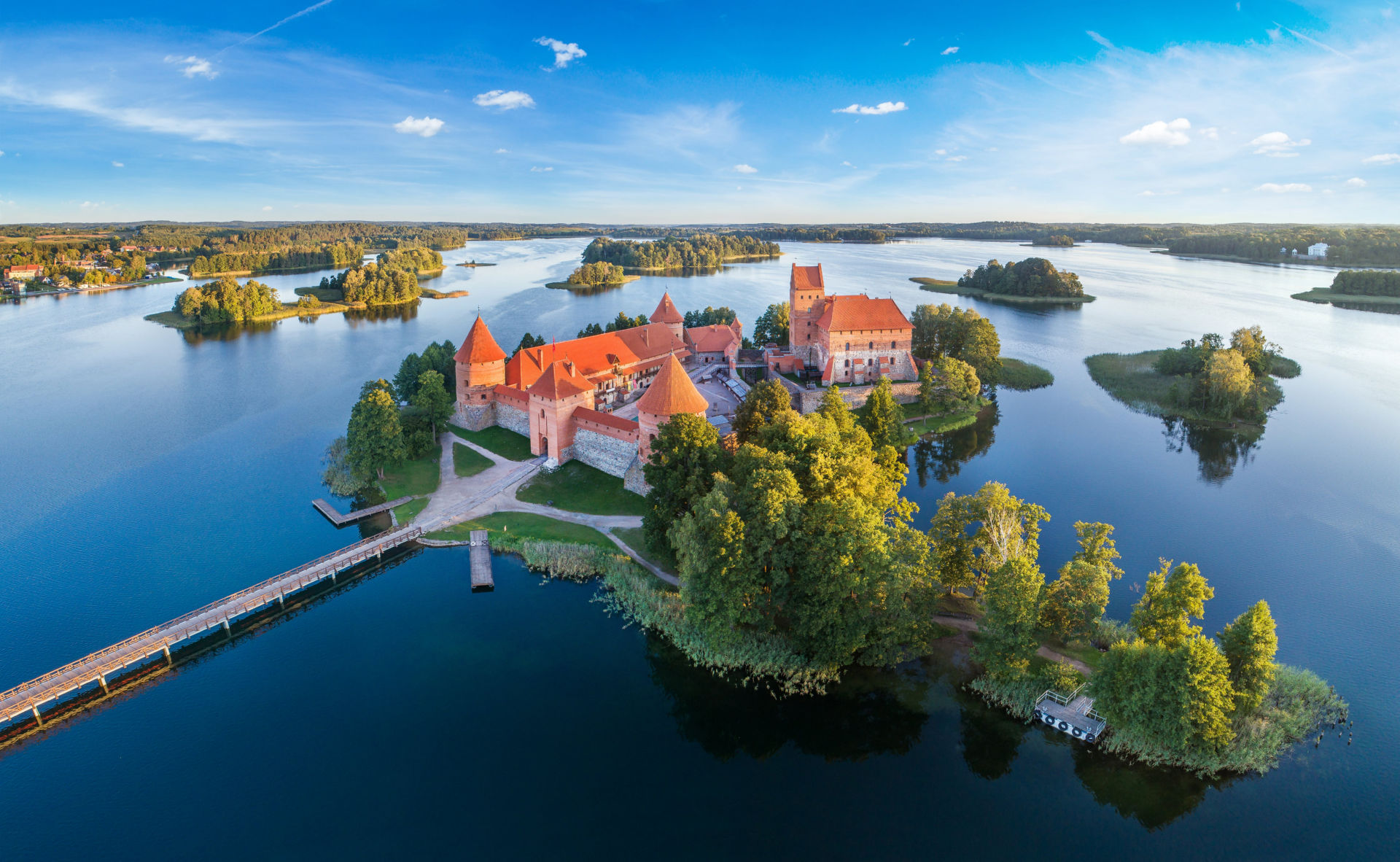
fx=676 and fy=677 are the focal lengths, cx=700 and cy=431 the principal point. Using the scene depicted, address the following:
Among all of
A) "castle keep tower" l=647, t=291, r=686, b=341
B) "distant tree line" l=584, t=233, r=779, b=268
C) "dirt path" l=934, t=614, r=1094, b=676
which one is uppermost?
"distant tree line" l=584, t=233, r=779, b=268

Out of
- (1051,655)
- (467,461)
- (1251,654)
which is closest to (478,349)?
(467,461)

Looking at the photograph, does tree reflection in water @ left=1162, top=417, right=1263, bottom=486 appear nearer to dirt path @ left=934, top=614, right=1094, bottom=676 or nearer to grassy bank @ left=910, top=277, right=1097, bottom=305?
dirt path @ left=934, top=614, right=1094, bottom=676

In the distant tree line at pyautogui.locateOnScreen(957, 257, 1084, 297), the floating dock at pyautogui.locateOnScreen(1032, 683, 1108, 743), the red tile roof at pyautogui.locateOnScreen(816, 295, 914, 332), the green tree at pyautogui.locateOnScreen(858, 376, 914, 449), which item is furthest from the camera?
Result: the distant tree line at pyautogui.locateOnScreen(957, 257, 1084, 297)

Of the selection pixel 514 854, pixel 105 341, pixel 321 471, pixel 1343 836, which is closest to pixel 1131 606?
pixel 1343 836

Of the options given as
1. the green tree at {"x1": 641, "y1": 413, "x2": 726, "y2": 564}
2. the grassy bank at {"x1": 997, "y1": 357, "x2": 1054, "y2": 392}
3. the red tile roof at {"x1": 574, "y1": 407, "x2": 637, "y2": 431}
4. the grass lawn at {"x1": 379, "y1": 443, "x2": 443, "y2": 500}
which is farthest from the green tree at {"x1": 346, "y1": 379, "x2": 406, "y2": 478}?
the grassy bank at {"x1": 997, "y1": 357, "x2": 1054, "y2": 392}

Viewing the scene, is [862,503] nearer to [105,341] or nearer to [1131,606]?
[1131,606]

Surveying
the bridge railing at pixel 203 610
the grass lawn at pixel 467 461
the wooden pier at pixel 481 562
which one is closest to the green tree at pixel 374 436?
the grass lawn at pixel 467 461

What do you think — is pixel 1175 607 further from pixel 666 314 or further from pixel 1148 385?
pixel 666 314
